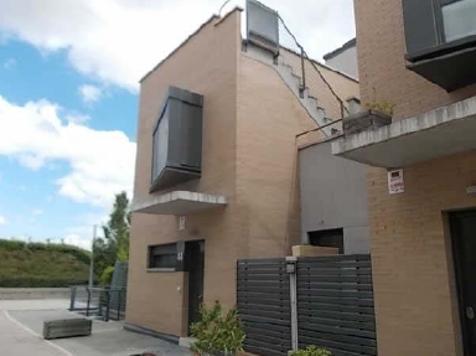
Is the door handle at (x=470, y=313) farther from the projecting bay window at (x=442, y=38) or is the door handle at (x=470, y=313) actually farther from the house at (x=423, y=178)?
the projecting bay window at (x=442, y=38)

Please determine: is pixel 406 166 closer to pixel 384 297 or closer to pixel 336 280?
pixel 384 297

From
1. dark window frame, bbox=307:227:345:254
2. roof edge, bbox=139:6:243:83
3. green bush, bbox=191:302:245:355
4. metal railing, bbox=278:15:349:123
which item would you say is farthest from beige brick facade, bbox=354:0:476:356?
metal railing, bbox=278:15:349:123

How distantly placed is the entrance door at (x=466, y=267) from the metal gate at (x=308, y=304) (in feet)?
4.18

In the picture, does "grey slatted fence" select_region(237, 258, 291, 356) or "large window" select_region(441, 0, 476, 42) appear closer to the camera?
"large window" select_region(441, 0, 476, 42)

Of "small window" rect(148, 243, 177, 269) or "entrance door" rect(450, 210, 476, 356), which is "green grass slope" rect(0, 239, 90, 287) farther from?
"entrance door" rect(450, 210, 476, 356)

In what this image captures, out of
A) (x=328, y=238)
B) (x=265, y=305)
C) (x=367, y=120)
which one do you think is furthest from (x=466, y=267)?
(x=328, y=238)

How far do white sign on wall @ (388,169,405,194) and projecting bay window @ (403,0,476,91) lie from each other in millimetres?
1282

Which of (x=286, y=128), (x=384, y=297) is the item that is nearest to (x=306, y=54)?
(x=286, y=128)

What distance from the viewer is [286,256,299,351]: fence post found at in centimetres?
729

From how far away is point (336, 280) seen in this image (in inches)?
265

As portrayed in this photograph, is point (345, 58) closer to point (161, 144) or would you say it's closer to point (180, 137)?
point (180, 137)

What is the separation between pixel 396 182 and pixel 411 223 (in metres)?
0.57

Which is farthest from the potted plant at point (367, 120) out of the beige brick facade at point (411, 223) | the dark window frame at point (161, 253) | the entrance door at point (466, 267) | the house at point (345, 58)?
the house at point (345, 58)

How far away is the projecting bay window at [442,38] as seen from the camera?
453 cm
